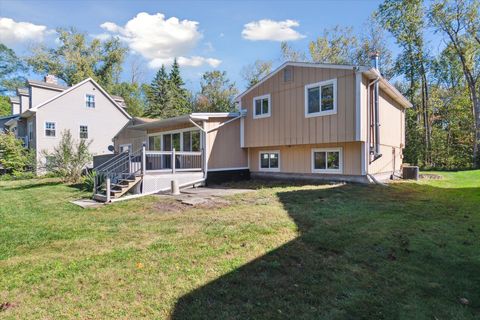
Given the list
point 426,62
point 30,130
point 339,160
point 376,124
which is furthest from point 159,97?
point 376,124

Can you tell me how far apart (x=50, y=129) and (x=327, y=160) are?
20.0m

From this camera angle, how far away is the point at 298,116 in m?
12.4

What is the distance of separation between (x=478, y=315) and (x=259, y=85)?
1236 cm

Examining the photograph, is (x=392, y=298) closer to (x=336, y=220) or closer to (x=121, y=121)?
(x=336, y=220)

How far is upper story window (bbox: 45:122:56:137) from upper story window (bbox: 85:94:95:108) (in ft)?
9.40

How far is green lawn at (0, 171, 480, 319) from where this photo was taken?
296 centimetres

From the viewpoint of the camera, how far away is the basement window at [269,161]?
1384cm

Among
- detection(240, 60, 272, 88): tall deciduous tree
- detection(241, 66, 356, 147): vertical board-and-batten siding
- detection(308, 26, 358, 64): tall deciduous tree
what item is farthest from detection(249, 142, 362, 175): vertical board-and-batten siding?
detection(240, 60, 272, 88): tall deciduous tree

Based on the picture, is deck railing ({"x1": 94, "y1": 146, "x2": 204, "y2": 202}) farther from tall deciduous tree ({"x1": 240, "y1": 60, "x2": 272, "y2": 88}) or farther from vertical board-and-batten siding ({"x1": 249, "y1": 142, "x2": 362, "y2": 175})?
tall deciduous tree ({"x1": 240, "y1": 60, "x2": 272, "y2": 88})

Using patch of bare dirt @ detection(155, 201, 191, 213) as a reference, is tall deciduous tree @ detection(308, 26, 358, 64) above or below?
above

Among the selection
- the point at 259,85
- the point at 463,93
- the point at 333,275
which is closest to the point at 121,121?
the point at 259,85

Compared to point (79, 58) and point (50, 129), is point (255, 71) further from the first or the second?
point (50, 129)

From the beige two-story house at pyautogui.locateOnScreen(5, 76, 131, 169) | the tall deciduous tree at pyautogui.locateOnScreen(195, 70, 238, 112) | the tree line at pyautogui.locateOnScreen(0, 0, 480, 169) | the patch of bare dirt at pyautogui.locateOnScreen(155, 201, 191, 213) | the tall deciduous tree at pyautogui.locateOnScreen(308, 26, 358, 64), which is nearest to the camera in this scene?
the patch of bare dirt at pyautogui.locateOnScreen(155, 201, 191, 213)

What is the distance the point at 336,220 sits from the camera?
6.01 m
